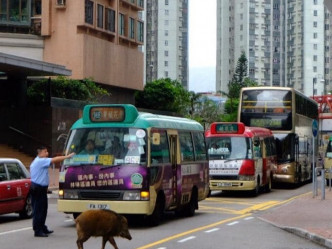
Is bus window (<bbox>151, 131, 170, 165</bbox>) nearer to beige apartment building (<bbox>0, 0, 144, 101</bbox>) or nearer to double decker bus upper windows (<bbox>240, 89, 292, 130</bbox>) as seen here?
double decker bus upper windows (<bbox>240, 89, 292, 130</bbox>)

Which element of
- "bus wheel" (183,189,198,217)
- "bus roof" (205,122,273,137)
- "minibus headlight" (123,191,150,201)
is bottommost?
"bus wheel" (183,189,198,217)

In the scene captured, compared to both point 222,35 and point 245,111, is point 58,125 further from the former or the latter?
point 222,35

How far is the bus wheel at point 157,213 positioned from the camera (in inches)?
636

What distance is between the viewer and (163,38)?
5674 inches

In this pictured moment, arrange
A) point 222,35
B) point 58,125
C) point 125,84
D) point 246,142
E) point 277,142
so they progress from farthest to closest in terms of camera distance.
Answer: point 222,35, point 125,84, point 58,125, point 277,142, point 246,142

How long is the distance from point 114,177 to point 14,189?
138 inches

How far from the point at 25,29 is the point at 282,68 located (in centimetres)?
9327

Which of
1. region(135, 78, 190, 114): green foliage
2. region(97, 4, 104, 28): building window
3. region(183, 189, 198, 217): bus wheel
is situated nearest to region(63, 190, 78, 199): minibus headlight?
region(183, 189, 198, 217): bus wheel

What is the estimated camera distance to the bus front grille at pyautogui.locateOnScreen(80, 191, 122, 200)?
1548 centimetres

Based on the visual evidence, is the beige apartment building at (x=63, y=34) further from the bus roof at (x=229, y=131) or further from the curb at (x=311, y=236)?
the curb at (x=311, y=236)

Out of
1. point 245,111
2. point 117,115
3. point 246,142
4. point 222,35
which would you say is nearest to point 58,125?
point 245,111

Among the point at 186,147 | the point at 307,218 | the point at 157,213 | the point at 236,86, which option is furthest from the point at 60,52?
the point at 236,86

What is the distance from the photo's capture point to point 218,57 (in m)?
151

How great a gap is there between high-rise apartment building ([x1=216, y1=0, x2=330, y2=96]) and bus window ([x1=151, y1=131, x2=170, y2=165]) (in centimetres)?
12019
